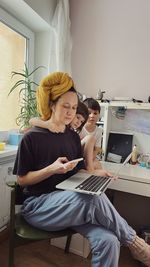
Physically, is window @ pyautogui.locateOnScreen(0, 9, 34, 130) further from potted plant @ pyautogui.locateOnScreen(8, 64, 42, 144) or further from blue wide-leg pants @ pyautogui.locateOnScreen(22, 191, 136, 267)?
blue wide-leg pants @ pyautogui.locateOnScreen(22, 191, 136, 267)

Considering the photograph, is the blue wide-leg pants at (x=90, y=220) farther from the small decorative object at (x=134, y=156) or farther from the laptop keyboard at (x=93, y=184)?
the small decorative object at (x=134, y=156)

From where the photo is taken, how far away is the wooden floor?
4.77 feet

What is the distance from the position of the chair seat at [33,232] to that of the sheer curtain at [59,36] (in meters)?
1.38

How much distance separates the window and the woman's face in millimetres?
795

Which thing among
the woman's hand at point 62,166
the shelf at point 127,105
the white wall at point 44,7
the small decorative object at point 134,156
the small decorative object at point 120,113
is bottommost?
the small decorative object at point 134,156

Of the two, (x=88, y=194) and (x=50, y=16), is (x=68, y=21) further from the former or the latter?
(x=88, y=194)

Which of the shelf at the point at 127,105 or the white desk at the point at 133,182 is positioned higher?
the shelf at the point at 127,105

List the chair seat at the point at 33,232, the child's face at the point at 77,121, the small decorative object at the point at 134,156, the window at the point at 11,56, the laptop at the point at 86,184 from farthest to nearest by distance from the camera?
the small decorative object at the point at 134,156, the window at the point at 11,56, the child's face at the point at 77,121, the chair seat at the point at 33,232, the laptop at the point at 86,184

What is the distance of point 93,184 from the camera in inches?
40.3

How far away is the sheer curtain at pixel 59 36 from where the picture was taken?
6.42 ft

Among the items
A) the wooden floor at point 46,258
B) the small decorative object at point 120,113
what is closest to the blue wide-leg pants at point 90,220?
the wooden floor at point 46,258

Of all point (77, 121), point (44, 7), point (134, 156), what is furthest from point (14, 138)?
point (44, 7)

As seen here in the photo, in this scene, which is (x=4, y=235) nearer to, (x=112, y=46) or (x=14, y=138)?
(x=14, y=138)

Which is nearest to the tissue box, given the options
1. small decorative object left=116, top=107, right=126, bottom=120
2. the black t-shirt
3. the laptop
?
the black t-shirt
